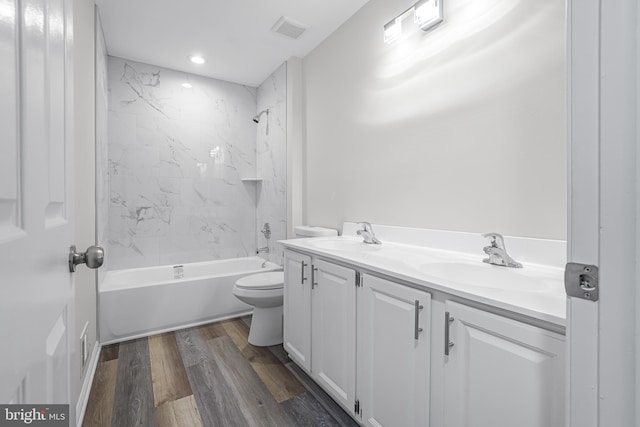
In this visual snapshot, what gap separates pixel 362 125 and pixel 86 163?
178cm

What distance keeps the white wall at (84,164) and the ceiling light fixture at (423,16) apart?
1752 mm

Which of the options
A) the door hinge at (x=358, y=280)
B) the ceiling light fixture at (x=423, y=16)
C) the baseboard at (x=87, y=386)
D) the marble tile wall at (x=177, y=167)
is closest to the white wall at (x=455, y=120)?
the ceiling light fixture at (x=423, y=16)

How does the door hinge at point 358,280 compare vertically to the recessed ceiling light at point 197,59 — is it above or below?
below

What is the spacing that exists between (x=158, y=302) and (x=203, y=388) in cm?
107

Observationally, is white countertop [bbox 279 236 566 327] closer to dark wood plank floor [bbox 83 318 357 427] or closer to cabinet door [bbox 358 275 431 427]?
cabinet door [bbox 358 275 431 427]

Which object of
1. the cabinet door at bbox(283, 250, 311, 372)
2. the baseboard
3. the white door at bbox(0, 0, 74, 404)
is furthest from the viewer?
the cabinet door at bbox(283, 250, 311, 372)

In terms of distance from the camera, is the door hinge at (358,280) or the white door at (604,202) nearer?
the white door at (604,202)

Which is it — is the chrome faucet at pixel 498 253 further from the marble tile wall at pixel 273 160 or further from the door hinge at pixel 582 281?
the marble tile wall at pixel 273 160

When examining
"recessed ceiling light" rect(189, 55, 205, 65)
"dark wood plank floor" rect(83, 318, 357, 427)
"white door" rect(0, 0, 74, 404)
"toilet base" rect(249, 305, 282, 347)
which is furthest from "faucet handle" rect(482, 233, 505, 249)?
"recessed ceiling light" rect(189, 55, 205, 65)

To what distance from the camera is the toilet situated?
7.48 ft

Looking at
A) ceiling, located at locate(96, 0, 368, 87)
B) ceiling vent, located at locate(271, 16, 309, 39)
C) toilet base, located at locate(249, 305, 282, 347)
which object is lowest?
toilet base, located at locate(249, 305, 282, 347)

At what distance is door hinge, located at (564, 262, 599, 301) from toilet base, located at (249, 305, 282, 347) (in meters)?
2.08

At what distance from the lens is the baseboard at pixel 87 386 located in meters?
1.52

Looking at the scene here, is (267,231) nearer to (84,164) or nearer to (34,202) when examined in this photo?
(84,164)
